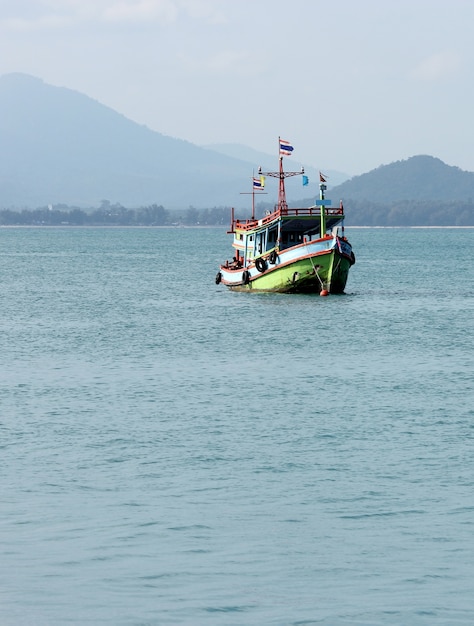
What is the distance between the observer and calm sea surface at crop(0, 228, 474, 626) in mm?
18328

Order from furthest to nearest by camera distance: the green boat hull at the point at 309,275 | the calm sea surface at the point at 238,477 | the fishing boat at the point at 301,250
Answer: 1. the green boat hull at the point at 309,275
2. the fishing boat at the point at 301,250
3. the calm sea surface at the point at 238,477

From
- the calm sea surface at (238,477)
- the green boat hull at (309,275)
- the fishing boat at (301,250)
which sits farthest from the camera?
the green boat hull at (309,275)

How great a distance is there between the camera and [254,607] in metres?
17.8

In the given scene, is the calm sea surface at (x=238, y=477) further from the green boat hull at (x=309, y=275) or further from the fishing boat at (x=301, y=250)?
the green boat hull at (x=309, y=275)

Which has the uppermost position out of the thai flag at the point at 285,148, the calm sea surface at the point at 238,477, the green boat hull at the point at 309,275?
the thai flag at the point at 285,148

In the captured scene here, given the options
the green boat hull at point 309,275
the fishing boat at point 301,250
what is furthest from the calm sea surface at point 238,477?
the green boat hull at point 309,275

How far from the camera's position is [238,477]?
25.7 metres

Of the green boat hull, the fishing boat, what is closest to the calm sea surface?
the fishing boat

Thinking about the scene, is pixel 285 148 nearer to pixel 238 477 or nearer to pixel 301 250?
pixel 301 250

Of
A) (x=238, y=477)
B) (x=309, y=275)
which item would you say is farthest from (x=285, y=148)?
(x=238, y=477)

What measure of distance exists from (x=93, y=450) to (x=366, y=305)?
42.8m

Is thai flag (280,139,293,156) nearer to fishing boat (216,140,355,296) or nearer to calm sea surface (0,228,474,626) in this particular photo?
fishing boat (216,140,355,296)

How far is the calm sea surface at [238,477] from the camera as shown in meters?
18.3

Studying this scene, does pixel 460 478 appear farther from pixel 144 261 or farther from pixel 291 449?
pixel 144 261
